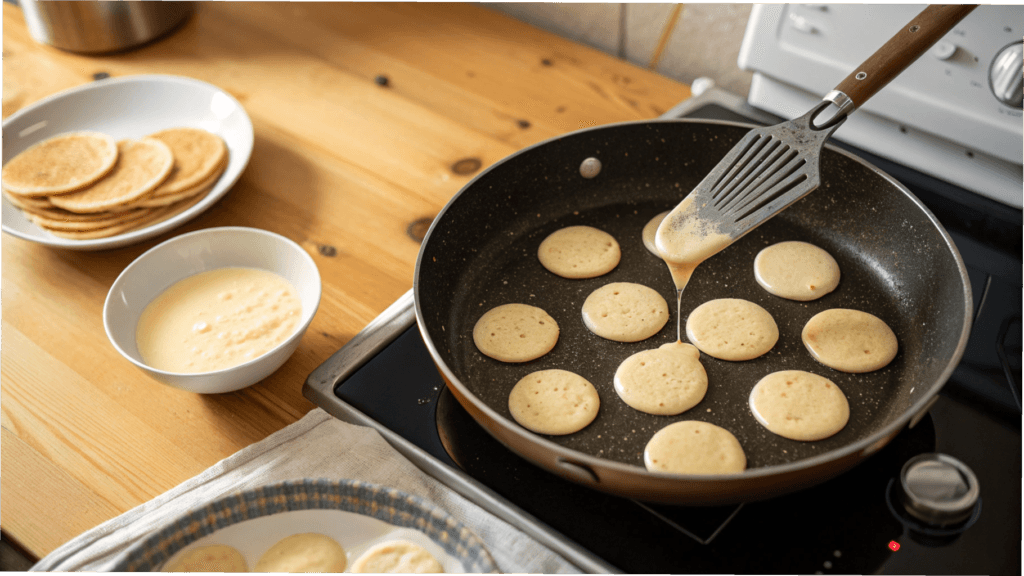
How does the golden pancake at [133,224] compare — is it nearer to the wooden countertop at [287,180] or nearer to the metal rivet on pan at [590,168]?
the wooden countertop at [287,180]

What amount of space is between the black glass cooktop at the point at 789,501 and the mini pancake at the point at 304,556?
0.13 metres

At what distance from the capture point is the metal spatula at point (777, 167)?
691 mm

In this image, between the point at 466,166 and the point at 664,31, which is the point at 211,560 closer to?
the point at 466,166

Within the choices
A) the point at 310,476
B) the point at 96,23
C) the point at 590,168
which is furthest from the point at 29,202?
the point at 590,168

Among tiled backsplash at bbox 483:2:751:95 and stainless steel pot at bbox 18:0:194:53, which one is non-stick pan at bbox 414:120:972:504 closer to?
tiled backsplash at bbox 483:2:751:95

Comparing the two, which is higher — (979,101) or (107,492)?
(979,101)

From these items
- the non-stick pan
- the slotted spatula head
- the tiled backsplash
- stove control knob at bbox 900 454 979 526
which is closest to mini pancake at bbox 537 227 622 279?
the non-stick pan

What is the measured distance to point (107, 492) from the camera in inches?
25.2

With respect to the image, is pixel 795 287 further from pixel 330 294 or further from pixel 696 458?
pixel 330 294

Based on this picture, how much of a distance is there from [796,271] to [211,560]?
609 mm

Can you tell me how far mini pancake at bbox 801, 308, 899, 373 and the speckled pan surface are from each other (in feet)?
1.30

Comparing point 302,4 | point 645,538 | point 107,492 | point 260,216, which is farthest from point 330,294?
point 302,4

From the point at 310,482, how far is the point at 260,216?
482 millimetres

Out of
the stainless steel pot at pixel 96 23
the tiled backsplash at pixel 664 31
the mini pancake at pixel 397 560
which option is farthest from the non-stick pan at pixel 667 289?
the stainless steel pot at pixel 96 23
